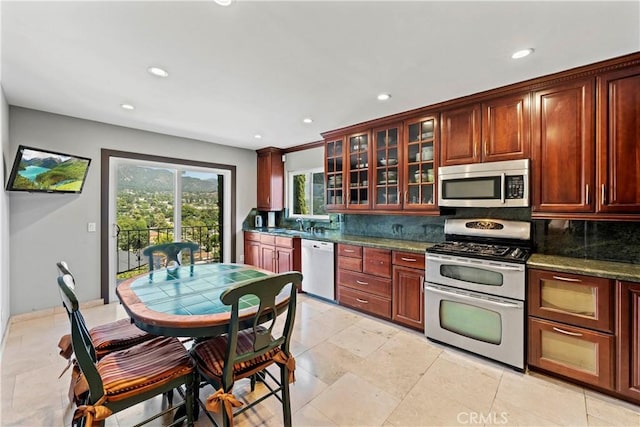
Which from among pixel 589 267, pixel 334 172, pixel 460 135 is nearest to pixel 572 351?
pixel 589 267

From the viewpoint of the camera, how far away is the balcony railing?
13.4ft

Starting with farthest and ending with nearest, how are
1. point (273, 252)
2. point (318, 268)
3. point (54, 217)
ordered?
point (273, 252) → point (318, 268) → point (54, 217)

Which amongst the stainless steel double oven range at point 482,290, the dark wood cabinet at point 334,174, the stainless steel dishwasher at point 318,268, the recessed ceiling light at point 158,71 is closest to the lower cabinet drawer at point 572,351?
the stainless steel double oven range at point 482,290

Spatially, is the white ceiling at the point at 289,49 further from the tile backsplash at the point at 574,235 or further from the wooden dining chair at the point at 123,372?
the wooden dining chair at the point at 123,372

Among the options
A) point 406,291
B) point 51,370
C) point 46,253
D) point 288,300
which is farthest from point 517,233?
point 46,253

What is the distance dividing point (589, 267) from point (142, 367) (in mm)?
3104

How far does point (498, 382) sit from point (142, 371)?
2.51 metres

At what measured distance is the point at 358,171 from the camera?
3873 mm

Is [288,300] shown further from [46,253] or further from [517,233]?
[46,253]

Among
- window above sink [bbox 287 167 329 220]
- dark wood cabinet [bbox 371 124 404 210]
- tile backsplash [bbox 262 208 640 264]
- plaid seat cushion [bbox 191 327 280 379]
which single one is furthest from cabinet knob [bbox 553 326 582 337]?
window above sink [bbox 287 167 329 220]

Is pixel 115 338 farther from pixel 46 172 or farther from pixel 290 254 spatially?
pixel 290 254

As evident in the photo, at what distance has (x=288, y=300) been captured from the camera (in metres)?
1.78

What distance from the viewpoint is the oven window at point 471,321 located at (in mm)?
2453

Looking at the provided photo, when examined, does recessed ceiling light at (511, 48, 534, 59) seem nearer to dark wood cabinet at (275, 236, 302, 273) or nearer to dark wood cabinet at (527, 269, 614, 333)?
dark wood cabinet at (527, 269, 614, 333)
